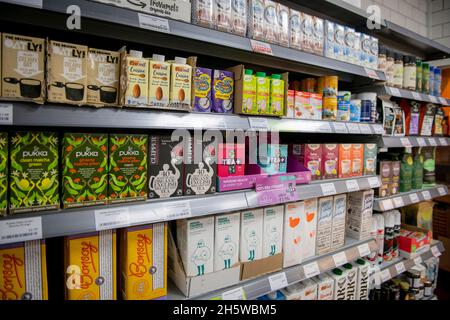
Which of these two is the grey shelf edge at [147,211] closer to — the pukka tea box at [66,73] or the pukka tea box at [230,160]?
the pukka tea box at [230,160]

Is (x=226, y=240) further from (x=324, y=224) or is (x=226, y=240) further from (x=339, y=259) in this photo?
(x=339, y=259)

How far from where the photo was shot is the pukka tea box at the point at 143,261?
107 cm

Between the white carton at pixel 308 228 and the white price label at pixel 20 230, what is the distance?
1209mm

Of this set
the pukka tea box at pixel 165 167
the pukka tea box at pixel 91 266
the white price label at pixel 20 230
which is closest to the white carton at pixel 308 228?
the pukka tea box at pixel 165 167

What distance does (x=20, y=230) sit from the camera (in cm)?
84

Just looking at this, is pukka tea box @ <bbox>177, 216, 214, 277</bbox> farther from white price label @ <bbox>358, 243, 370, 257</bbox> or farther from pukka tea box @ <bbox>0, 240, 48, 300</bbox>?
white price label @ <bbox>358, 243, 370, 257</bbox>

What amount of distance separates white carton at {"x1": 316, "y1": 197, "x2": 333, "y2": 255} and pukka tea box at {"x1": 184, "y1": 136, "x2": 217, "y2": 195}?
75 centimetres

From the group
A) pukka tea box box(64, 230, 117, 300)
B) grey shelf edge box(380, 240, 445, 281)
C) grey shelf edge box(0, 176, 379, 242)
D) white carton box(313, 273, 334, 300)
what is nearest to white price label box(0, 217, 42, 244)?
grey shelf edge box(0, 176, 379, 242)

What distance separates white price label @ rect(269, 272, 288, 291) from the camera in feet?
4.51

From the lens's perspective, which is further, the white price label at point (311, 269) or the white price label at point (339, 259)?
the white price label at point (339, 259)

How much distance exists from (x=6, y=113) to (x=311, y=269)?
1517mm

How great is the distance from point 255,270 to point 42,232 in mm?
921

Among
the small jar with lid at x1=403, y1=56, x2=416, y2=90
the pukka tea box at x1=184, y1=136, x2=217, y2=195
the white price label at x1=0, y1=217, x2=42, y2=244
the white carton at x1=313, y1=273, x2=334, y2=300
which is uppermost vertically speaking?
the small jar with lid at x1=403, y1=56, x2=416, y2=90
